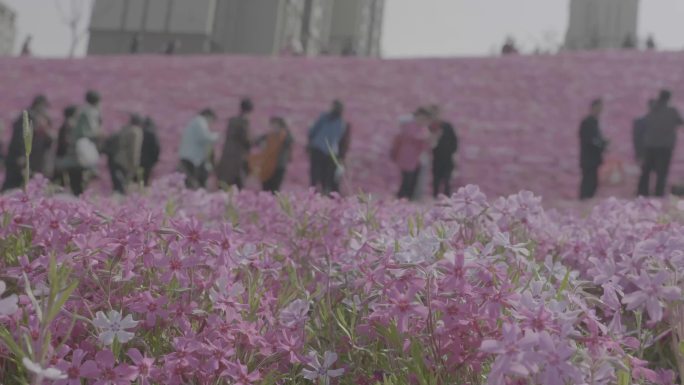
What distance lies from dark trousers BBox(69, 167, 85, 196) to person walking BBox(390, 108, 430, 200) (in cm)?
419

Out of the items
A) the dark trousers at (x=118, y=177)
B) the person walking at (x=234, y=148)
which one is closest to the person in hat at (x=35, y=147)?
the dark trousers at (x=118, y=177)

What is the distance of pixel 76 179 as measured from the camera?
9.28 metres

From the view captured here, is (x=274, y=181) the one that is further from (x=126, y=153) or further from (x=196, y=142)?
(x=126, y=153)

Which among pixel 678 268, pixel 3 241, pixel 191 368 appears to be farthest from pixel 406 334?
pixel 3 241

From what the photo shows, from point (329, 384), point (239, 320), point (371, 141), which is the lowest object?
point (329, 384)

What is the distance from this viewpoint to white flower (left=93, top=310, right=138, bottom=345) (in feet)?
5.07

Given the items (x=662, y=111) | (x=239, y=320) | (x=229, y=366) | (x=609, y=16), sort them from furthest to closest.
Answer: (x=609, y=16) → (x=662, y=111) → (x=239, y=320) → (x=229, y=366)

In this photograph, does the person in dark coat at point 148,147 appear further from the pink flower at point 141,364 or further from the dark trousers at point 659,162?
the pink flower at point 141,364

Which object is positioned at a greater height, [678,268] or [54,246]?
[678,268]

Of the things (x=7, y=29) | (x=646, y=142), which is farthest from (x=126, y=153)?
(x=7, y=29)

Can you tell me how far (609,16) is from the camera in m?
64.2

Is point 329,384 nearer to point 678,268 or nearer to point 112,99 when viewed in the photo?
point 678,268

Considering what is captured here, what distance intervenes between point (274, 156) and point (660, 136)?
571 centimetres

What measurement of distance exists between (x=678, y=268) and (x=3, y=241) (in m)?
1.96
